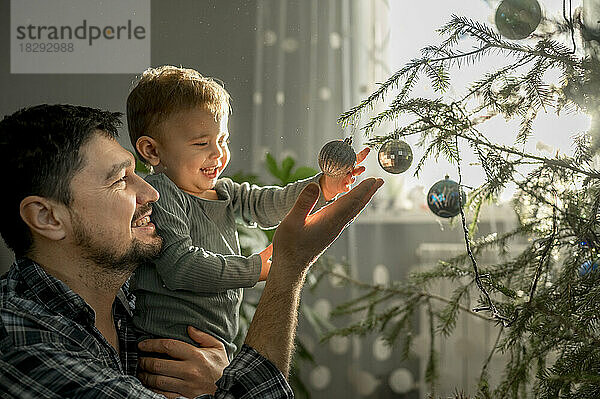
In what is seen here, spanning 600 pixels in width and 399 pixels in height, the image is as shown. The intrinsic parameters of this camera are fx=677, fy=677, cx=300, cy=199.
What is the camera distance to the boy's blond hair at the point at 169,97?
108 centimetres

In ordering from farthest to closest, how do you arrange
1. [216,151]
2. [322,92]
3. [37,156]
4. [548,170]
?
[322,92], [216,151], [37,156], [548,170]

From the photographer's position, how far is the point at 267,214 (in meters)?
1.15

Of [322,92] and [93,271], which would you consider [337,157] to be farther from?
[322,92]

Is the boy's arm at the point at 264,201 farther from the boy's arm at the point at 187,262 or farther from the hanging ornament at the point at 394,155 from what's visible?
the hanging ornament at the point at 394,155

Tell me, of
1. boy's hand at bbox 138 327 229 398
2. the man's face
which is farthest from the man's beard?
boy's hand at bbox 138 327 229 398

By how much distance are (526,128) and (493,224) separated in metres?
1.78

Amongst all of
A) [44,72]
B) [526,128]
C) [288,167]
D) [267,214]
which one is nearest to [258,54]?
[288,167]

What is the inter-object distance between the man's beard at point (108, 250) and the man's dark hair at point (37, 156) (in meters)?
0.05

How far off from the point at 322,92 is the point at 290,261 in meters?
1.46

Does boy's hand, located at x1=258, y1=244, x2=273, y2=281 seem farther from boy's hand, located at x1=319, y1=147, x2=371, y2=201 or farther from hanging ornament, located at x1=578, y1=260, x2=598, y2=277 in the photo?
hanging ornament, located at x1=578, y1=260, x2=598, y2=277

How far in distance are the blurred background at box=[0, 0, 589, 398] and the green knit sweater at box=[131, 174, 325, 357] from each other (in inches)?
19.1

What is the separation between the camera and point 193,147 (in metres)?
1.08

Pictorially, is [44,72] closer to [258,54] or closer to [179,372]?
[258,54]

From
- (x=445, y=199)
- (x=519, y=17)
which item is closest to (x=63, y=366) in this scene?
(x=445, y=199)
